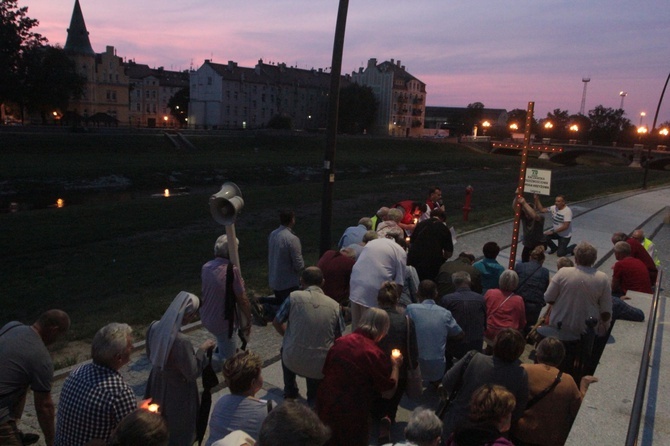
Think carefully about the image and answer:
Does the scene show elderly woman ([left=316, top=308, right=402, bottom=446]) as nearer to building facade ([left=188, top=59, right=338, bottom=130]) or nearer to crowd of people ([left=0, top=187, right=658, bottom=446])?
crowd of people ([left=0, top=187, right=658, bottom=446])

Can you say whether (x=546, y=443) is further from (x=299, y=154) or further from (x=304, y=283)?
(x=299, y=154)

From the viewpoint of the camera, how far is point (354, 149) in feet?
239

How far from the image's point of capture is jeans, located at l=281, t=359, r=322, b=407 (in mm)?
5629

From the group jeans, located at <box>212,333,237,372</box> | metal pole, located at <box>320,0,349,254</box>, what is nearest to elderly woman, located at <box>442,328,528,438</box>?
jeans, located at <box>212,333,237,372</box>

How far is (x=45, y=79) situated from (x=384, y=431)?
202ft

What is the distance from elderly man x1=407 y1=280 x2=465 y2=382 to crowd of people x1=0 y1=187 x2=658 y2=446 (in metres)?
0.01

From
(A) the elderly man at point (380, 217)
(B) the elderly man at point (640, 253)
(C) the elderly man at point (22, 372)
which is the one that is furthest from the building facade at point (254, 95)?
(C) the elderly man at point (22, 372)

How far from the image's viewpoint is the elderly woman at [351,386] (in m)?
4.25

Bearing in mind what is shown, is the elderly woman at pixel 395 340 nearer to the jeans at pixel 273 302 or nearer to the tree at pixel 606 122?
the jeans at pixel 273 302

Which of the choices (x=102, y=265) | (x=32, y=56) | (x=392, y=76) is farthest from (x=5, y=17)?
(x=392, y=76)

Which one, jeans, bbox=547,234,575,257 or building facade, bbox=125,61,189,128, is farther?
building facade, bbox=125,61,189,128

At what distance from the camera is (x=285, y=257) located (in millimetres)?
7852

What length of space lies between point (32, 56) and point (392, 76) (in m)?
80.9

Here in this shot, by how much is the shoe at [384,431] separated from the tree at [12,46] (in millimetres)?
57566
